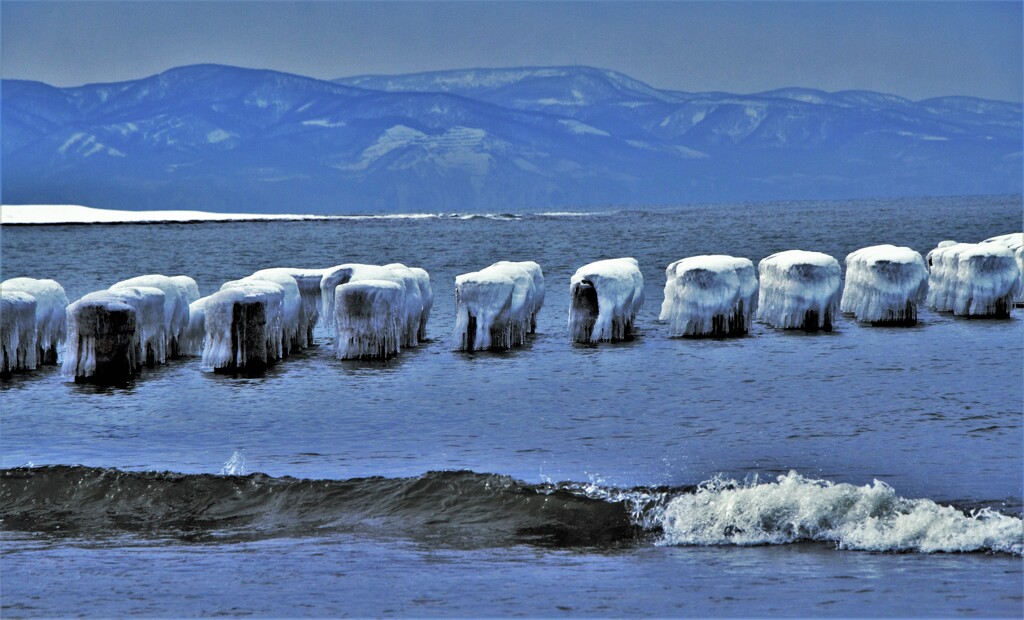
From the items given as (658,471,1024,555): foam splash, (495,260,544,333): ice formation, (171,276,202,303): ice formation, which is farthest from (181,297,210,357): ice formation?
(658,471,1024,555): foam splash

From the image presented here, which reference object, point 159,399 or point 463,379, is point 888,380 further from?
point 159,399

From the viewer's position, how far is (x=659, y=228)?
11606 cm

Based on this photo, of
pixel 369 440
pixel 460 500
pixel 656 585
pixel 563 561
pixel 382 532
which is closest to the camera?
pixel 656 585

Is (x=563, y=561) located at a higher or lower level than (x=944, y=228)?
lower

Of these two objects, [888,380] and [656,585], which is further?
[888,380]

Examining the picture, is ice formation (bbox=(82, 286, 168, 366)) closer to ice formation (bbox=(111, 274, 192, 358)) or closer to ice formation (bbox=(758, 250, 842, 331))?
ice formation (bbox=(111, 274, 192, 358))

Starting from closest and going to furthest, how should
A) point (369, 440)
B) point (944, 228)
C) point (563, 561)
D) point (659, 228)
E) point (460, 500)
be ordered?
point (563, 561) < point (460, 500) < point (369, 440) < point (944, 228) < point (659, 228)

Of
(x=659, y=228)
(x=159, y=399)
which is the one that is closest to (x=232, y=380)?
(x=159, y=399)

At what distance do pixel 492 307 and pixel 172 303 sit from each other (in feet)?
20.8

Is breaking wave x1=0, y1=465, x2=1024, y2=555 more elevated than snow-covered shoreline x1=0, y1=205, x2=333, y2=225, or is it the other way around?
snow-covered shoreline x1=0, y1=205, x2=333, y2=225

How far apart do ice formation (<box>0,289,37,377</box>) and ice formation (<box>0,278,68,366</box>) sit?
41cm

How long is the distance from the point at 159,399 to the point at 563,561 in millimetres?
11177

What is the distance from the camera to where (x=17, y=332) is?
22469 millimetres

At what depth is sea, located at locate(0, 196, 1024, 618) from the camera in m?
9.41
